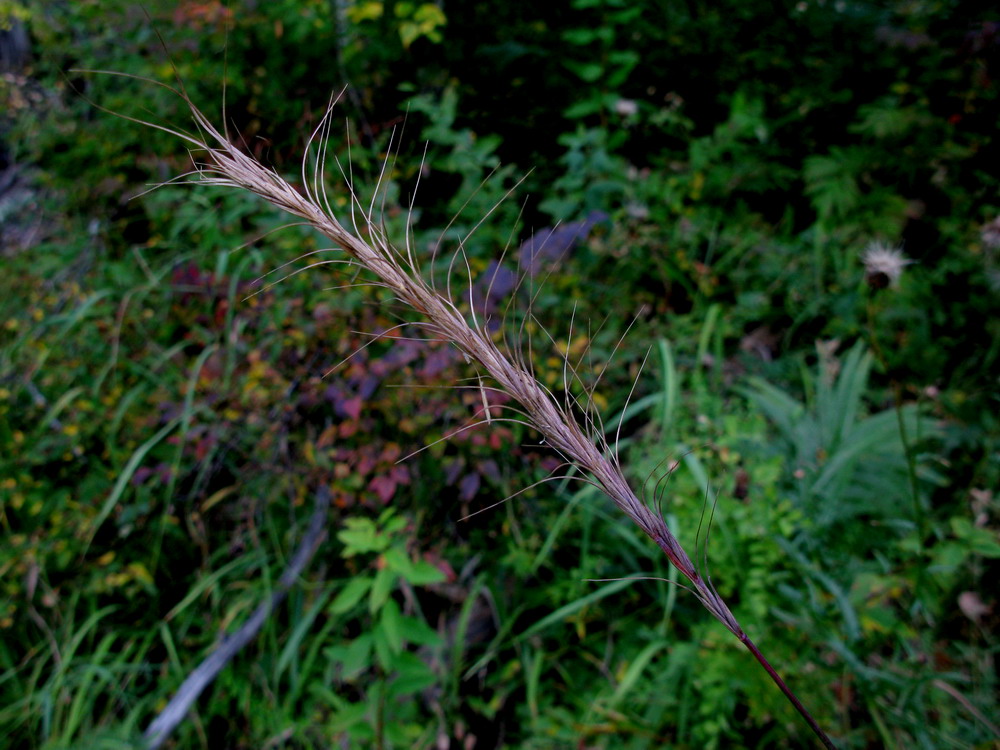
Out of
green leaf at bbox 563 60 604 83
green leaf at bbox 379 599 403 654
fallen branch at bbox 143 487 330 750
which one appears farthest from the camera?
green leaf at bbox 563 60 604 83

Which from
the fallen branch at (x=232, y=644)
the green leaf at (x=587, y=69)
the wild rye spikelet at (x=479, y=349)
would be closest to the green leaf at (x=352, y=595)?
the fallen branch at (x=232, y=644)

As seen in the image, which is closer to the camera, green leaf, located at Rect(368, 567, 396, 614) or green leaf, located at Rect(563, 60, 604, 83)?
green leaf, located at Rect(368, 567, 396, 614)

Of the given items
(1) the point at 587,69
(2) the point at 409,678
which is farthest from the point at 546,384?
(1) the point at 587,69

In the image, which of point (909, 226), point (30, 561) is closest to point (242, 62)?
point (30, 561)

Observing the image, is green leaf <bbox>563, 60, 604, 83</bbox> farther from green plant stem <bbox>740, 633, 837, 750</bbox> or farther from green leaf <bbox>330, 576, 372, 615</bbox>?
green plant stem <bbox>740, 633, 837, 750</bbox>

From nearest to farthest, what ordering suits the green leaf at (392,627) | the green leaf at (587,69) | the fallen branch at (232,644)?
the green leaf at (392,627), the fallen branch at (232,644), the green leaf at (587,69)

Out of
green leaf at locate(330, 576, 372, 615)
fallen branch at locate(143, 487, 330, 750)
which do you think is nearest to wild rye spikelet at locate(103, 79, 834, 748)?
green leaf at locate(330, 576, 372, 615)

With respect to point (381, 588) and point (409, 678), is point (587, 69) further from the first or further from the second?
point (409, 678)

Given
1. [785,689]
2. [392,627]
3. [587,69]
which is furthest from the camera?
[587,69]

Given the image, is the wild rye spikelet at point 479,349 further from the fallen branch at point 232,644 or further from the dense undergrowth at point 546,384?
the fallen branch at point 232,644
